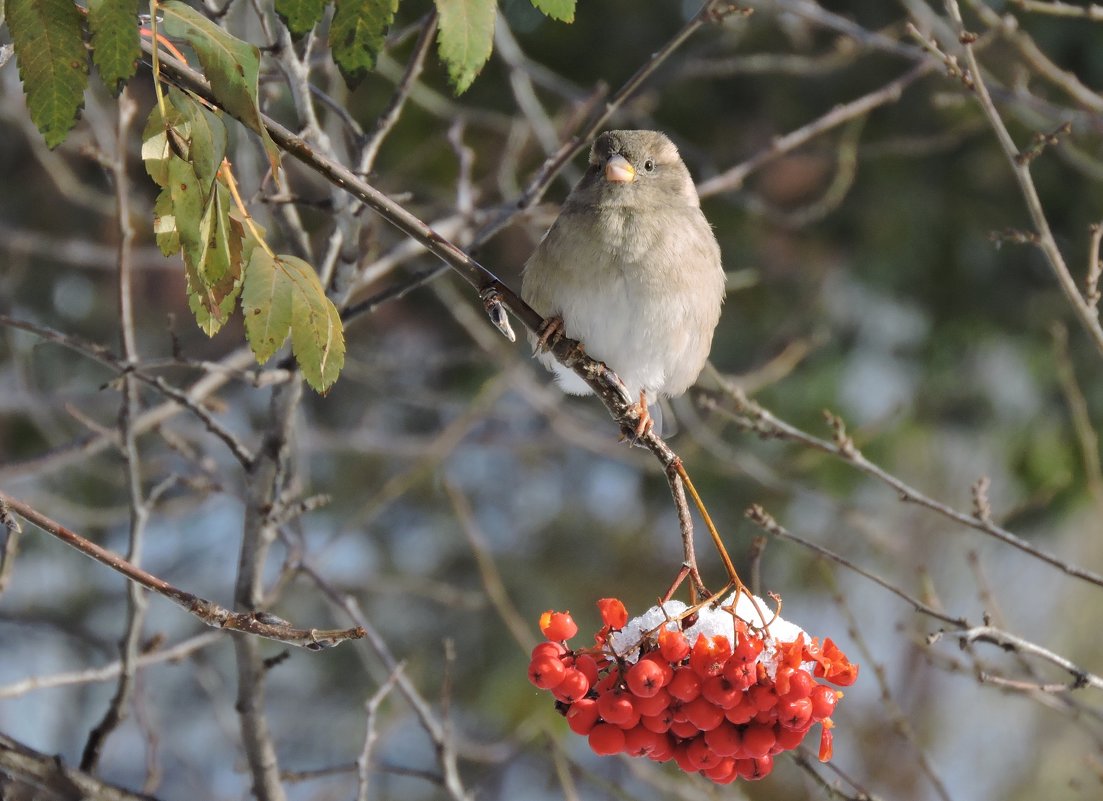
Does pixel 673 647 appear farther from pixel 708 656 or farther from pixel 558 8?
pixel 558 8

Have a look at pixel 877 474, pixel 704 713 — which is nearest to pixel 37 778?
pixel 704 713

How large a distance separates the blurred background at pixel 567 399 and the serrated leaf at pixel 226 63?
2325mm

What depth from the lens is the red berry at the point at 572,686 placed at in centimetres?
186

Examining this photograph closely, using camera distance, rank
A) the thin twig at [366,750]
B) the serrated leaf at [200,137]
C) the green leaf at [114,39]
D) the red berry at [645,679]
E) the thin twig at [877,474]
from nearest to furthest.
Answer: the green leaf at [114,39]
the serrated leaf at [200,137]
the red berry at [645,679]
the thin twig at [877,474]
the thin twig at [366,750]

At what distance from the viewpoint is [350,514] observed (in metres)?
6.80

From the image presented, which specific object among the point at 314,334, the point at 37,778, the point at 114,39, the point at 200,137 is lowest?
the point at 37,778

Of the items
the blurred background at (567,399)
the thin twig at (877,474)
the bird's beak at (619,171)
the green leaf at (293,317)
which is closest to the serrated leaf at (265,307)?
the green leaf at (293,317)

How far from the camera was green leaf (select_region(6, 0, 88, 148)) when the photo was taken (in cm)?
141

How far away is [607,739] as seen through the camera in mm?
1858

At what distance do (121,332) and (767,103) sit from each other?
4067 mm

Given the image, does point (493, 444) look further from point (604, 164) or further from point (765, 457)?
point (604, 164)

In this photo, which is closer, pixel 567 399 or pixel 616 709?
pixel 616 709

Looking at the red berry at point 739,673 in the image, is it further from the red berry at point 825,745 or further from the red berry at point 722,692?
the red berry at point 825,745

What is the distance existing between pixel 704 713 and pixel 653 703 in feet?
0.24
